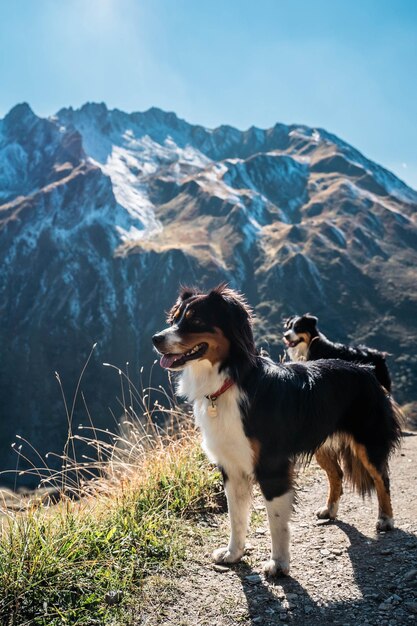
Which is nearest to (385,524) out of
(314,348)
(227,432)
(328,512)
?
(328,512)

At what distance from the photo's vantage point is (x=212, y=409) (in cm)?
418

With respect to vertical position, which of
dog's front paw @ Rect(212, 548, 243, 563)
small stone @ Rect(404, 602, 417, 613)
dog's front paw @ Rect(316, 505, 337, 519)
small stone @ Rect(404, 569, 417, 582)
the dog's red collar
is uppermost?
the dog's red collar

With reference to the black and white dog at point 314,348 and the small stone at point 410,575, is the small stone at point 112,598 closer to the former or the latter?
the small stone at point 410,575

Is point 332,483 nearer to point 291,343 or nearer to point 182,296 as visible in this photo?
point 182,296

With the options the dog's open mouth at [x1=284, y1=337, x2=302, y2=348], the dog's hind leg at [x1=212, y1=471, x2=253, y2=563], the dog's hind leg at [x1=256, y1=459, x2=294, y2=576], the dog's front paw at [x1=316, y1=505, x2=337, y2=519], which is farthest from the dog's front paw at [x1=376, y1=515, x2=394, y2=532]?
the dog's open mouth at [x1=284, y1=337, x2=302, y2=348]

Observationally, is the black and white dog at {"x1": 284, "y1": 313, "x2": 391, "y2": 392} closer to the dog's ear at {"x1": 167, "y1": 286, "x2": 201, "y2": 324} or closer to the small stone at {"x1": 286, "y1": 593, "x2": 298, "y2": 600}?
the dog's ear at {"x1": 167, "y1": 286, "x2": 201, "y2": 324}

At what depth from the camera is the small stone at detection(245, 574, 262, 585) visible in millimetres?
4109

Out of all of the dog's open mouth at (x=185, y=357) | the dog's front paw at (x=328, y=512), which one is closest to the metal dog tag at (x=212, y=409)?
the dog's open mouth at (x=185, y=357)

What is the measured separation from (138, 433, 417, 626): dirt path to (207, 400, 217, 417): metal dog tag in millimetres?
1430

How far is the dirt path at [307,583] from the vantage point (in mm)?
3561

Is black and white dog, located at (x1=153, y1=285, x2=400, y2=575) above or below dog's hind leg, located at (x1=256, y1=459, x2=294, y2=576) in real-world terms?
above

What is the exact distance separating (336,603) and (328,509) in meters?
1.84

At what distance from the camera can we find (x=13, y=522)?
13.0 ft

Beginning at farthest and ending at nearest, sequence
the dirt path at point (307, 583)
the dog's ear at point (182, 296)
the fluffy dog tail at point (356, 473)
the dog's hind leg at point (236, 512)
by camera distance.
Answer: the fluffy dog tail at point (356, 473) < the dog's ear at point (182, 296) < the dog's hind leg at point (236, 512) < the dirt path at point (307, 583)
